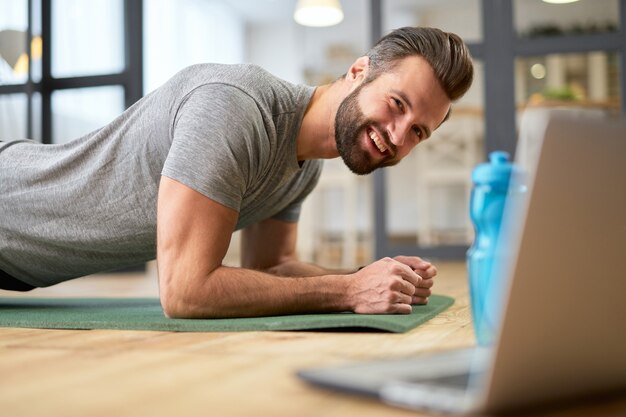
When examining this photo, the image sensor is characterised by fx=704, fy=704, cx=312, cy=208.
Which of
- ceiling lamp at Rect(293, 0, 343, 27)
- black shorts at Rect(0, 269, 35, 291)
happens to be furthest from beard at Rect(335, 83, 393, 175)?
ceiling lamp at Rect(293, 0, 343, 27)

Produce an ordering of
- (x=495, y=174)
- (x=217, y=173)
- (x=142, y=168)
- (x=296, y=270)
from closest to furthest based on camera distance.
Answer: (x=495, y=174) < (x=217, y=173) < (x=142, y=168) < (x=296, y=270)

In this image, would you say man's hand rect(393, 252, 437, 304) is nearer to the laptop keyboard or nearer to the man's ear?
the man's ear

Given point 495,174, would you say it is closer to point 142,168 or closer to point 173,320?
→ point 173,320

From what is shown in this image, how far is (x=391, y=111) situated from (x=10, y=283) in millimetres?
1035

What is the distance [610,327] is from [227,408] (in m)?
0.38

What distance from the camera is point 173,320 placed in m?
1.32

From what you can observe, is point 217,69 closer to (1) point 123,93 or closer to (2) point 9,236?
(2) point 9,236

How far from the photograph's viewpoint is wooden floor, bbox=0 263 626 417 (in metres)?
0.68

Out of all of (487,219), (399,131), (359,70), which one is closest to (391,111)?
(399,131)

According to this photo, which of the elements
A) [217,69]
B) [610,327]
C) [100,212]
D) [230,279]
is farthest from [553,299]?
[100,212]

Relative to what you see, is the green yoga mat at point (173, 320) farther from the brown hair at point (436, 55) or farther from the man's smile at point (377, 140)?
the brown hair at point (436, 55)

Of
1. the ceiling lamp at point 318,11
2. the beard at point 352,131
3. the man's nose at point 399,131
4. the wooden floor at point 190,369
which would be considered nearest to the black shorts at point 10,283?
the wooden floor at point 190,369

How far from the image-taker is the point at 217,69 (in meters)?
1.42

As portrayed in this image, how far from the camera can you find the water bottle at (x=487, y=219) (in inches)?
33.7
